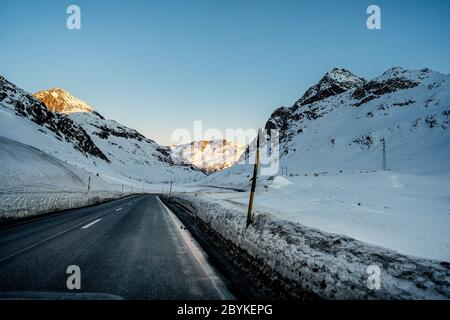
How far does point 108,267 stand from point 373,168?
78.8 meters

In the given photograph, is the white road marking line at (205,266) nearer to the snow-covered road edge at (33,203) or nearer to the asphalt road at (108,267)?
the asphalt road at (108,267)

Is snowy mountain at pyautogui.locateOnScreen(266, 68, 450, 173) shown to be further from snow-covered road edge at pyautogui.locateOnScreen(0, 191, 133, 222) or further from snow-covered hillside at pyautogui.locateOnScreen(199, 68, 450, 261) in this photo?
snow-covered road edge at pyautogui.locateOnScreen(0, 191, 133, 222)

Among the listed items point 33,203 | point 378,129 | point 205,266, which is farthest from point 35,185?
point 378,129

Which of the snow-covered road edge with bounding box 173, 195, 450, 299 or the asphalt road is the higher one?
the snow-covered road edge with bounding box 173, 195, 450, 299

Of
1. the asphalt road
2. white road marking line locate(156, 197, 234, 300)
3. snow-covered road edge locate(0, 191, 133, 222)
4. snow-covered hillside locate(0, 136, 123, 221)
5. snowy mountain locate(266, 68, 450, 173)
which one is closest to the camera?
the asphalt road

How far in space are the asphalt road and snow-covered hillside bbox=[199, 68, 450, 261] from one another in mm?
10355

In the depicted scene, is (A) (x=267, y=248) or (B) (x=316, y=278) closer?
(B) (x=316, y=278)

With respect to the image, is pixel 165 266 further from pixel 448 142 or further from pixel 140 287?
pixel 448 142

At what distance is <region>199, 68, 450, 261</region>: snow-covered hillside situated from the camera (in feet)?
55.3

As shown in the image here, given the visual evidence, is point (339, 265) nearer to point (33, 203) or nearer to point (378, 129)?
point (33, 203)

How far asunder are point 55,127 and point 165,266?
5351 inches

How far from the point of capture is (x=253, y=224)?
20.4 feet

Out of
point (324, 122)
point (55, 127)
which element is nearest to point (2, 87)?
point (55, 127)

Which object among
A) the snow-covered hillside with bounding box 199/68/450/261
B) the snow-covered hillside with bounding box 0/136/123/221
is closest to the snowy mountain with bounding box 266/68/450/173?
the snow-covered hillside with bounding box 199/68/450/261
